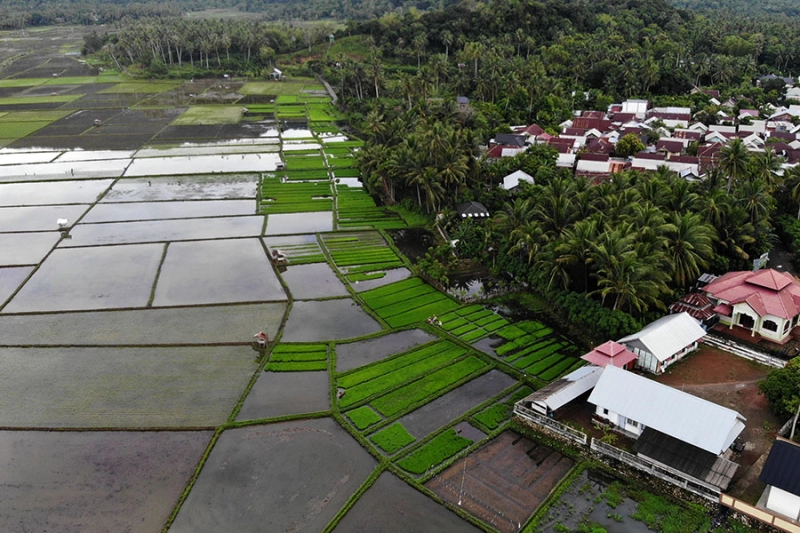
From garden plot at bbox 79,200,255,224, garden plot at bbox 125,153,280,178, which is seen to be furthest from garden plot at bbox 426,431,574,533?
garden plot at bbox 125,153,280,178

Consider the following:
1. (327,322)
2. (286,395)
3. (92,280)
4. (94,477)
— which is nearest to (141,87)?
(92,280)

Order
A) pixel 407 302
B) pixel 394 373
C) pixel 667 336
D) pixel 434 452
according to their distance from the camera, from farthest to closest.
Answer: pixel 407 302 < pixel 394 373 < pixel 667 336 < pixel 434 452

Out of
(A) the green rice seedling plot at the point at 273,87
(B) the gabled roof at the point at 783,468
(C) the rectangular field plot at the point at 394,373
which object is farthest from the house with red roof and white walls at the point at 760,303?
(A) the green rice seedling plot at the point at 273,87

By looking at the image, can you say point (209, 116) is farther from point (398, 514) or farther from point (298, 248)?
point (398, 514)

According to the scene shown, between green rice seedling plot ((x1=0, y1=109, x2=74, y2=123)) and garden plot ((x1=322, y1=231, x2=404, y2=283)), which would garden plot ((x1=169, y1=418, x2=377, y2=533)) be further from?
green rice seedling plot ((x1=0, y1=109, x2=74, y2=123))

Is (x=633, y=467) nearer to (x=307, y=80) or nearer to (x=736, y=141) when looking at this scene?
(x=736, y=141)
